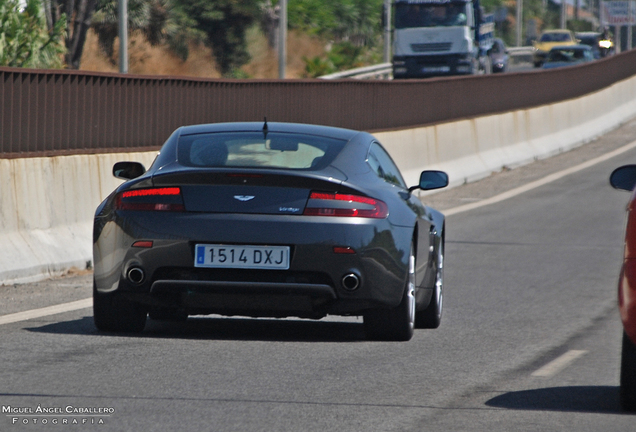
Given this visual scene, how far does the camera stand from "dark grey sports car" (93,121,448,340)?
305 inches

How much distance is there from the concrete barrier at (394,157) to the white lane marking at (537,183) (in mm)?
1032

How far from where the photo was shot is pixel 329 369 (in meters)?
7.28

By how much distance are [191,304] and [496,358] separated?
1.87 metres

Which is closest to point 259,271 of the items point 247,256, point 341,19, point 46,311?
point 247,256

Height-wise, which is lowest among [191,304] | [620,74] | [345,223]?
[620,74]

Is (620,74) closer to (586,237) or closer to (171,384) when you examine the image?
(586,237)

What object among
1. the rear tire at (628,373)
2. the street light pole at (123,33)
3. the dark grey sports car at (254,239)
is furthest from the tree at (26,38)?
the rear tire at (628,373)

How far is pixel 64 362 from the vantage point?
7.24m

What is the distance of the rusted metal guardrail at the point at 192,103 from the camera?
490 inches

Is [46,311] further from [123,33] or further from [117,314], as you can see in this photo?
[123,33]

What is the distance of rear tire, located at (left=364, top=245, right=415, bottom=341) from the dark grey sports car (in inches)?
0.9

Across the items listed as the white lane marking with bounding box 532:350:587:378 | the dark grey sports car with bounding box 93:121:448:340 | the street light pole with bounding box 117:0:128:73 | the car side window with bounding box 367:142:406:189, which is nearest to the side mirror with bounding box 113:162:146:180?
the dark grey sports car with bounding box 93:121:448:340

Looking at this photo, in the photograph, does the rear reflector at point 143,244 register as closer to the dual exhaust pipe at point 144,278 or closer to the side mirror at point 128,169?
the dual exhaust pipe at point 144,278

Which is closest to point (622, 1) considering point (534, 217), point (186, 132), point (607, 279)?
point (534, 217)
